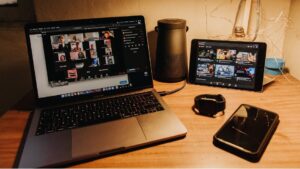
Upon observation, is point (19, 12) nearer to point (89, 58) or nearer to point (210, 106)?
point (89, 58)

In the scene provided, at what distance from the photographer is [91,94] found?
0.92 m

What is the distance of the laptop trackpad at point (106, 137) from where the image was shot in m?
0.68

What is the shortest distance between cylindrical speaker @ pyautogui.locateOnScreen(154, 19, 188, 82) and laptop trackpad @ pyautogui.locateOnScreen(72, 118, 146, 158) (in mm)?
368

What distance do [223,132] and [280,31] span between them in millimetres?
728

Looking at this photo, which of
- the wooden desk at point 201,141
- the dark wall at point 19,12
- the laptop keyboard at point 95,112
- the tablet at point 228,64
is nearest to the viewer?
the wooden desk at point 201,141

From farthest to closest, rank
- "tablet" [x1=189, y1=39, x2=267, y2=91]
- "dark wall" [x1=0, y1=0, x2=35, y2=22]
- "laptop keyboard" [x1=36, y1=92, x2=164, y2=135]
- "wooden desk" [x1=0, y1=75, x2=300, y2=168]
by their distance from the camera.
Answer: "dark wall" [x1=0, y1=0, x2=35, y2=22] < "tablet" [x1=189, y1=39, x2=267, y2=91] < "laptop keyboard" [x1=36, y1=92, x2=164, y2=135] < "wooden desk" [x1=0, y1=75, x2=300, y2=168]

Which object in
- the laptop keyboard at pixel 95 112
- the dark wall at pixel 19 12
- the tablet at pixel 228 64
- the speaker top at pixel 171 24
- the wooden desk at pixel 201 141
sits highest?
the dark wall at pixel 19 12

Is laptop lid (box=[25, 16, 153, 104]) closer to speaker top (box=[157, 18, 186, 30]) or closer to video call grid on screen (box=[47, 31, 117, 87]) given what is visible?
video call grid on screen (box=[47, 31, 117, 87])

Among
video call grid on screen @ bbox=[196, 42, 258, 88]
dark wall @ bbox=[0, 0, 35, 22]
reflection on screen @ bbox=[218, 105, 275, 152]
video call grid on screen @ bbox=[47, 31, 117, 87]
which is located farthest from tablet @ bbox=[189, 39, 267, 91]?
dark wall @ bbox=[0, 0, 35, 22]

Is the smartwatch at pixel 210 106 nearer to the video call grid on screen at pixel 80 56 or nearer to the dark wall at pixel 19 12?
the video call grid on screen at pixel 80 56

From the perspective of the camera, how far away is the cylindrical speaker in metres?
1.05

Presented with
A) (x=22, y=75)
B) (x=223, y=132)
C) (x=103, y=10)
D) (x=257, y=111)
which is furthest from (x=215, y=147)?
(x=22, y=75)

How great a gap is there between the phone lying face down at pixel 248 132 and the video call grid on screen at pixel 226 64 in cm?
20

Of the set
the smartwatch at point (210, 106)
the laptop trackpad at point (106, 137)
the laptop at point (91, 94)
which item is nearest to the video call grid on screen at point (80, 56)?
the laptop at point (91, 94)
